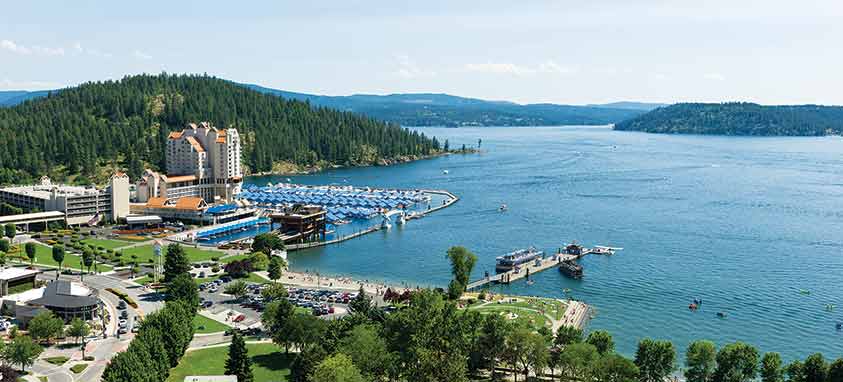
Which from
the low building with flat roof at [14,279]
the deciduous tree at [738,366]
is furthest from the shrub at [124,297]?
the deciduous tree at [738,366]

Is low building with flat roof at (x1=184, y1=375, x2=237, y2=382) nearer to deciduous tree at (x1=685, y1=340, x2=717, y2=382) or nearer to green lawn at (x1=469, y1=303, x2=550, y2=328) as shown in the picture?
green lawn at (x1=469, y1=303, x2=550, y2=328)

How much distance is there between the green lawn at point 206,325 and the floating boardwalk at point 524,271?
1876 centimetres

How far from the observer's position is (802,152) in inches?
7008

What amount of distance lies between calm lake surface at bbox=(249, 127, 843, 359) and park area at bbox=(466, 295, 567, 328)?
2636 mm

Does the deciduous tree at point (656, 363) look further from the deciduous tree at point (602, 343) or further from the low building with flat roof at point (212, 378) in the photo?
the low building with flat roof at point (212, 378)

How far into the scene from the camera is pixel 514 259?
58625 millimetres

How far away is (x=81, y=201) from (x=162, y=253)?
18.9 meters

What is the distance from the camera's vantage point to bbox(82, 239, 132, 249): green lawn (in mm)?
62469

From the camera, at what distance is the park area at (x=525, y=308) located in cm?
4328

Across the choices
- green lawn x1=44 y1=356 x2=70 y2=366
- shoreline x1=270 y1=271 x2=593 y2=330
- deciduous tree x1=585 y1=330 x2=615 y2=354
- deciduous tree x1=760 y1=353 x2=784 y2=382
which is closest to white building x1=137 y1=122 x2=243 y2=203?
shoreline x1=270 y1=271 x2=593 y2=330

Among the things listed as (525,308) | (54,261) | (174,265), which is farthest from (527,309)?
(54,261)

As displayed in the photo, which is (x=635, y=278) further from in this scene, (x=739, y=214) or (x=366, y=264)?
(x=739, y=214)

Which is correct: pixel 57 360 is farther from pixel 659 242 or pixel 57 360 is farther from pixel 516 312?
pixel 659 242

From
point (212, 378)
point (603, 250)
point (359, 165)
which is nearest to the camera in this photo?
point (212, 378)
